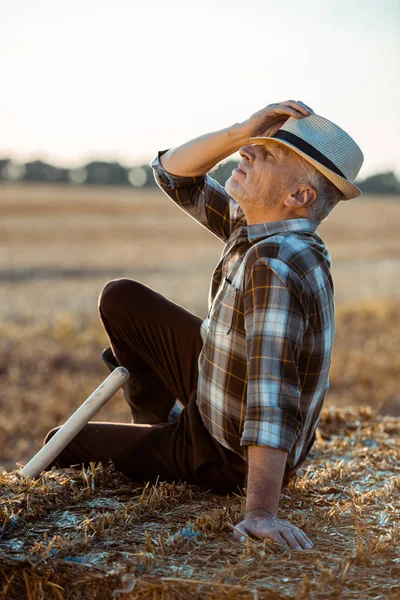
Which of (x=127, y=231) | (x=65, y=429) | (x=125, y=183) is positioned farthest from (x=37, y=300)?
(x=125, y=183)

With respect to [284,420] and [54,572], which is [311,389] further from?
[54,572]

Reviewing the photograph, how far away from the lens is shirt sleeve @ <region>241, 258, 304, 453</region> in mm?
2645

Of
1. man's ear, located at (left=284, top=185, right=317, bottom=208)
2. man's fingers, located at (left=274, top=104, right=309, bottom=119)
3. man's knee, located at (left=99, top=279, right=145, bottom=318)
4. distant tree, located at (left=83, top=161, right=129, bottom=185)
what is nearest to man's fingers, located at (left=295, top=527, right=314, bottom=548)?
man's ear, located at (left=284, top=185, right=317, bottom=208)

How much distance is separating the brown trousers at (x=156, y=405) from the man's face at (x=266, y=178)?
2.77 feet

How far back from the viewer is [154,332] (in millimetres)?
3645

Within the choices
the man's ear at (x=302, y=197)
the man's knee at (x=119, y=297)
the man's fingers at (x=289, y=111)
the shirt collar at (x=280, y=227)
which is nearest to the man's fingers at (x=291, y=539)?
the shirt collar at (x=280, y=227)

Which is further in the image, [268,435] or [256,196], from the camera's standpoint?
[256,196]

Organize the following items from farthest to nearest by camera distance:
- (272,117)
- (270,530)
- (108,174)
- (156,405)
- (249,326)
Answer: (108,174)
(156,405)
(272,117)
(249,326)
(270,530)

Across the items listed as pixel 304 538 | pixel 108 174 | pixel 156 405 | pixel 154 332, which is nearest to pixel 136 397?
pixel 156 405

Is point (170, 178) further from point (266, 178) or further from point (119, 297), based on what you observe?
point (266, 178)

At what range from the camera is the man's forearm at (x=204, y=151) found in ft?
10.8

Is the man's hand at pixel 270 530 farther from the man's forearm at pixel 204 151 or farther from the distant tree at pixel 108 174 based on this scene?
the distant tree at pixel 108 174

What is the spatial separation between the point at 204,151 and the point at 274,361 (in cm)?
121

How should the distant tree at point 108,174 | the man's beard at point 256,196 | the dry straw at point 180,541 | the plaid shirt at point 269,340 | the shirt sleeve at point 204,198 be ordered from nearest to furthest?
the dry straw at point 180,541 < the plaid shirt at point 269,340 < the man's beard at point 256,196 < the shirt sleeve at point 204,198 < the distant tree at point 108,174
